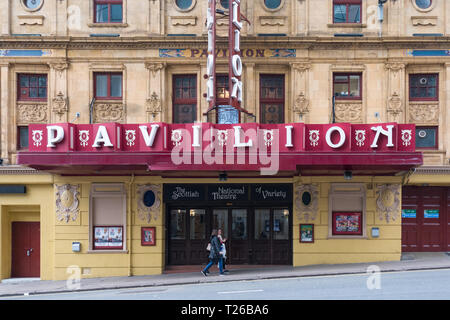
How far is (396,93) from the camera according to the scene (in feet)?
63.4

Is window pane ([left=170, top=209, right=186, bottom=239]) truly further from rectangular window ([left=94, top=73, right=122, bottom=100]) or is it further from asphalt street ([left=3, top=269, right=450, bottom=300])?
rectangular window ([left=94, top=73, right=122, bottom=100])

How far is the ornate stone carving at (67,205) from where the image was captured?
19.2 m

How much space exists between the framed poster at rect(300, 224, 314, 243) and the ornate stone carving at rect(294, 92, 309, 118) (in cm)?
464

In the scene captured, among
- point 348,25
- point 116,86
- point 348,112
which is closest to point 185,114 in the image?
point 116,86

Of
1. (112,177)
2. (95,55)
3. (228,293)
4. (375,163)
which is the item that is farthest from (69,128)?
(375,163)

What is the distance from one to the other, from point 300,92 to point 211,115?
3.81m

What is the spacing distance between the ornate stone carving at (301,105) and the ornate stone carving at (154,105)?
568cm

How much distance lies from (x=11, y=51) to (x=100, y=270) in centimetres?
981

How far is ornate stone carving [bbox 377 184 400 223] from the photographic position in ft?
62.4

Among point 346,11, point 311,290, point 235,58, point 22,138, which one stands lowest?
point 311,290

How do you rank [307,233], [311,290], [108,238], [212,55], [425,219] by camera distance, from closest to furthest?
1. [311,290]
2. [212,55]
3. [307,233]
4. [108,238]
5. [425,219]

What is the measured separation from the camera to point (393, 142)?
54.1 ft

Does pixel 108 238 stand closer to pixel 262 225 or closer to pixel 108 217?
pixel 108 217

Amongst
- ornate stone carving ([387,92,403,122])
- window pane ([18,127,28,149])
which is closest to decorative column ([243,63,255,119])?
ornate stone carving ([387,92,403,122])
